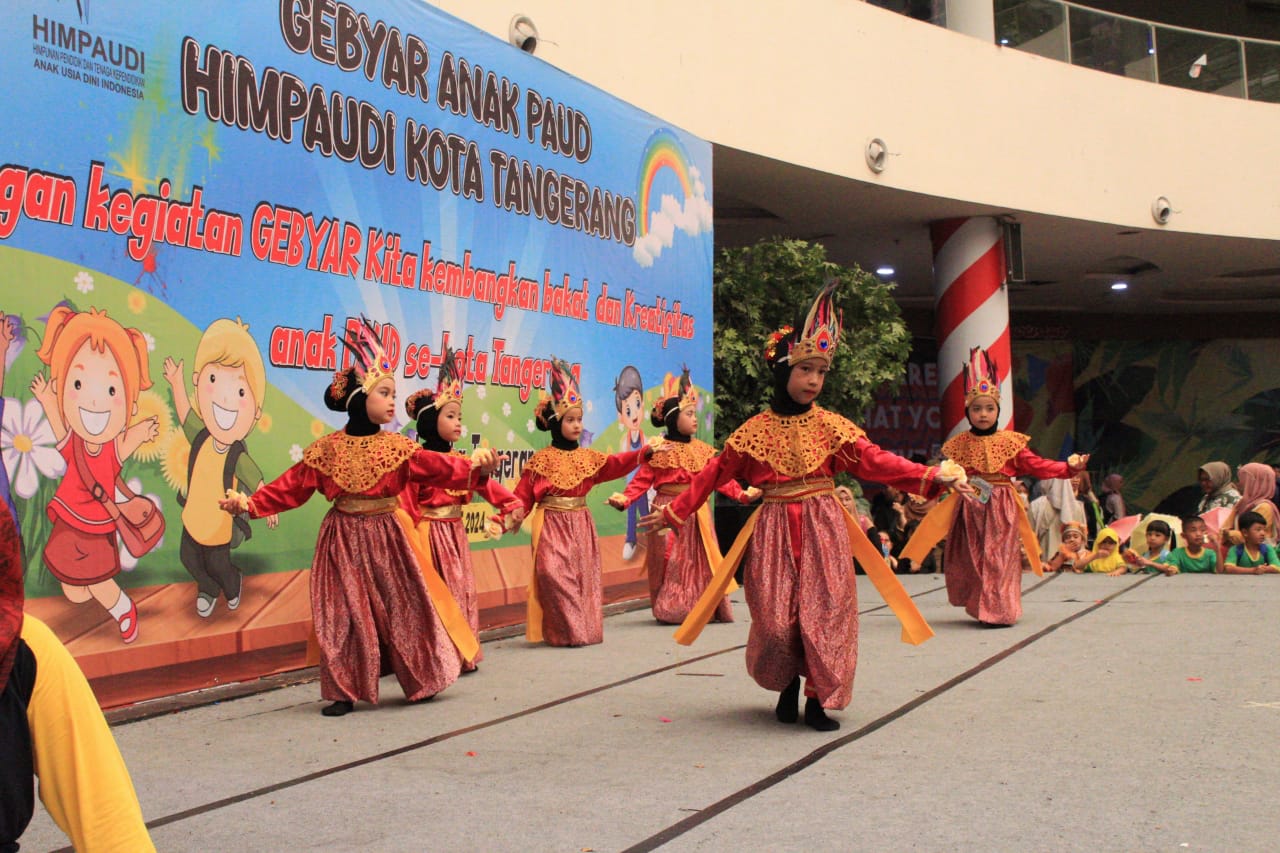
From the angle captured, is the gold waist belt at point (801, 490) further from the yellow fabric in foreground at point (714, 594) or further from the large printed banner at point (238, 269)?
the large printed banner at point (238, 269)

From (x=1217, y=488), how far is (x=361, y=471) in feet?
36.5

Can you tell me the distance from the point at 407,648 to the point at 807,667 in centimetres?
199

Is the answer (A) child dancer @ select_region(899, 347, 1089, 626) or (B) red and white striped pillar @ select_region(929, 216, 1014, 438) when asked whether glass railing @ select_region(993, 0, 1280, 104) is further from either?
(A) child dancer @ select_region(899, 347, 1089, 626)

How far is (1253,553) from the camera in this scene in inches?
488

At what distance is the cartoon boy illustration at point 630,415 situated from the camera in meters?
11.0

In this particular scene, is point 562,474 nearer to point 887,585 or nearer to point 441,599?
point 441,599

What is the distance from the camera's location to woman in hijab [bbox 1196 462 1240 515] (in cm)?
1424

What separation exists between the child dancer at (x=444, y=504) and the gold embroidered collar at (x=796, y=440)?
1999 mm

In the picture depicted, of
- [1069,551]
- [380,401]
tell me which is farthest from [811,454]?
[1069,551]

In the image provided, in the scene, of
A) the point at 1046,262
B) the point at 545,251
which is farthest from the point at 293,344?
the point at 1046,262

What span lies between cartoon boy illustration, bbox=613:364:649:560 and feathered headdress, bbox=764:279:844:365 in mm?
5136

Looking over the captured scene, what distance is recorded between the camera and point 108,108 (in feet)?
21.3

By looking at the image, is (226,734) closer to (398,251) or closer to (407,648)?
(407,648)

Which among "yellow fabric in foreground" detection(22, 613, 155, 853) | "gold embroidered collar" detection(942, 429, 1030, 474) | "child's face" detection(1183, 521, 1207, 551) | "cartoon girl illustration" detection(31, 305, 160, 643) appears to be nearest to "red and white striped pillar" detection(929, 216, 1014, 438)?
"child's face" detection(1183, 521, 1207, 551)
